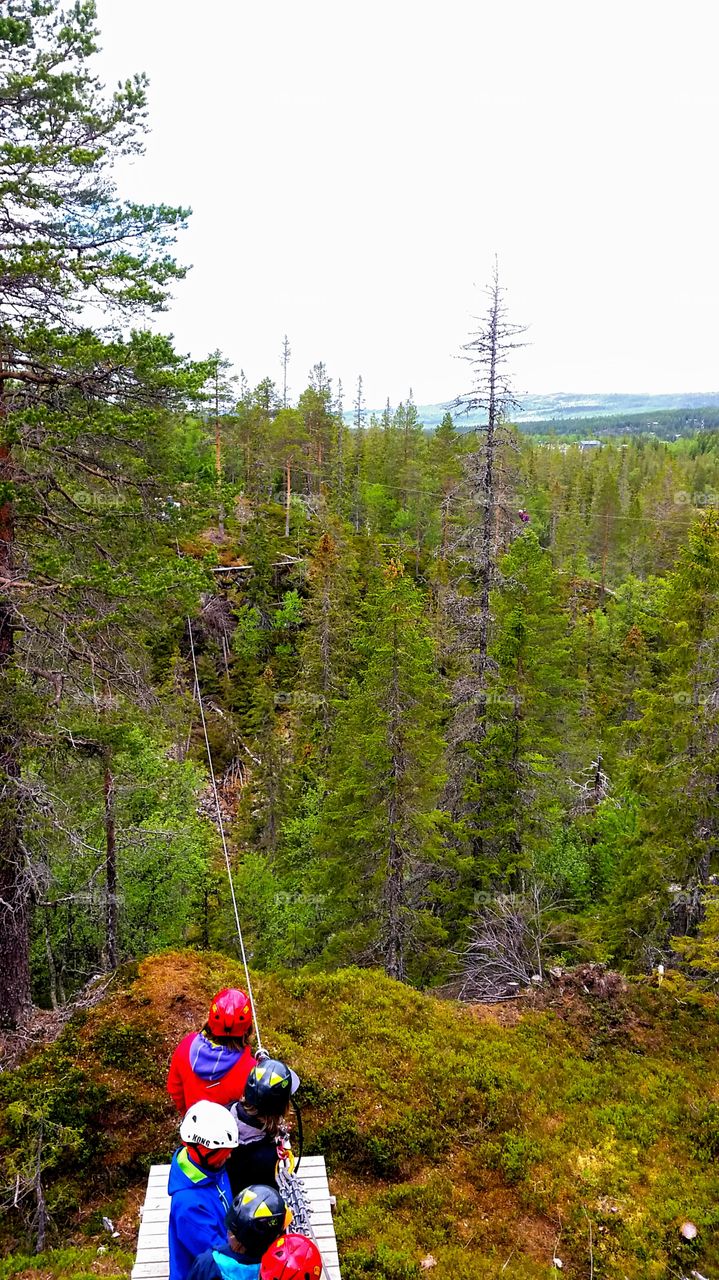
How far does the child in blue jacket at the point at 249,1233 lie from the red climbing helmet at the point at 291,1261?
86 mm

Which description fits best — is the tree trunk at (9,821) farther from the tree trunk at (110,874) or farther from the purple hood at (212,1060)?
the tree trunk at (110,874)

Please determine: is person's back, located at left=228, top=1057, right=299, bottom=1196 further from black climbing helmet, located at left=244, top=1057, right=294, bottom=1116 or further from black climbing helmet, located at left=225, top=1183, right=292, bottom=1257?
black climbing helmet, located at left=225, top=1183, right=292, bottom=1257

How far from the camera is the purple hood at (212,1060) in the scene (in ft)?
15.5

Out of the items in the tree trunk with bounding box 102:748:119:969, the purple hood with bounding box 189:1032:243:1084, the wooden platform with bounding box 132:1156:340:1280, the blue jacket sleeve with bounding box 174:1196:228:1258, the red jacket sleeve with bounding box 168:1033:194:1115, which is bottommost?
the tree trunk with bounding box 102:748:119:969

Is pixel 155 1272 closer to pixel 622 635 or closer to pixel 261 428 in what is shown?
pixel 622 635

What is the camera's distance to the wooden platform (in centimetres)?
491

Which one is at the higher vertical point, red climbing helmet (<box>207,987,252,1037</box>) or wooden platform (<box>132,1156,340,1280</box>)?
red climbing helmet (<box>207,987,252,1037</box>)

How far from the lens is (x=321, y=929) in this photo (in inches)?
664

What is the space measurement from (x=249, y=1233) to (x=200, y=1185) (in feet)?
2.61

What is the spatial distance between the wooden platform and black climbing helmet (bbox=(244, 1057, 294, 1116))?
53.6 inches

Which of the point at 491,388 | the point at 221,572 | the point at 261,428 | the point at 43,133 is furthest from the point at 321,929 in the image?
the point at 261,428

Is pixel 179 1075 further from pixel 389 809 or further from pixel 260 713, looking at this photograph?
pixel 260 713

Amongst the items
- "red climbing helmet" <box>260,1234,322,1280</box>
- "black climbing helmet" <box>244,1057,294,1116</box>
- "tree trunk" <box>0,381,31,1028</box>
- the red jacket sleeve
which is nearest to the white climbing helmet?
"black climbing helmet" <box>244,1057,294,1116</box>

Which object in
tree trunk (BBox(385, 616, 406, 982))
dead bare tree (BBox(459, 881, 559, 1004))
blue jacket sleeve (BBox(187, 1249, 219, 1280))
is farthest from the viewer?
tree trunk (BBox(385, 616, 406, 982))
